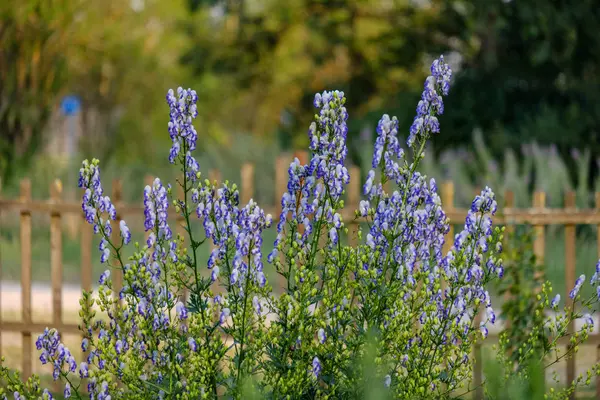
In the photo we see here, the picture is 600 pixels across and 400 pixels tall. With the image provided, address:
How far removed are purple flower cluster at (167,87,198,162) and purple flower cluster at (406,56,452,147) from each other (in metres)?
0.72

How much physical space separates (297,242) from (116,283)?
311cm

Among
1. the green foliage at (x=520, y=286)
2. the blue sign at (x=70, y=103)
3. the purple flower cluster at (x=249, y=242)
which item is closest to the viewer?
the purple flower cluster at (x=249, y=242)

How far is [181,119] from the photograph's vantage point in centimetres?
307

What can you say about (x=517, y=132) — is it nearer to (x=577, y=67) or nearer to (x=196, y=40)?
(x=577, y=67)

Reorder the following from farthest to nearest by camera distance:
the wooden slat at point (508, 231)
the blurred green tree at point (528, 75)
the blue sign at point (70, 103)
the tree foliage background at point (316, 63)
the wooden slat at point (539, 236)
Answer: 1. the blue sign at point (70, 103)
2. the tree foliage background at point (316, 63)
3. the blurred green tree at point (528, 75)
4. the wooden slat at point (539, 236)
5. the wooden slat at point (508, 231)

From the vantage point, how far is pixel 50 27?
474 inches

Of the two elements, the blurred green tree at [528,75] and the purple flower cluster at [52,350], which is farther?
the blurred green tree at [528,75]

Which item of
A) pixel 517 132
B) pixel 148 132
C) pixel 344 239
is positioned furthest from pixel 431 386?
pixel 148 132

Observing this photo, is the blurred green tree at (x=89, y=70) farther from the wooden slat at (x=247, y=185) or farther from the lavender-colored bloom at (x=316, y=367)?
the lavender-colored bloom at (x=316, y=367)

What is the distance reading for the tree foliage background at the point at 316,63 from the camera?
11664 millimetres

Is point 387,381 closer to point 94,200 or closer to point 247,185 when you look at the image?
point 94,200

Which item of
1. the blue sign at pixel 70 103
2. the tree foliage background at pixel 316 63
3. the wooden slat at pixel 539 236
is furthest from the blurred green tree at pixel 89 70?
the wooden slat at pixel 539 236

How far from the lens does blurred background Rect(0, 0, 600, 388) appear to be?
1098cm

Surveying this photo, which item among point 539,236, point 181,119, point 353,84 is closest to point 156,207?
point 181,119
